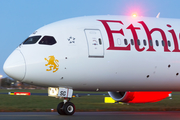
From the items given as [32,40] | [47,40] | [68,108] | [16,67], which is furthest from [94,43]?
[16,67]

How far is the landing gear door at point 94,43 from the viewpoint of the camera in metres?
17.2

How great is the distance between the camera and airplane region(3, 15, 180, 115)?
1661 centimetres

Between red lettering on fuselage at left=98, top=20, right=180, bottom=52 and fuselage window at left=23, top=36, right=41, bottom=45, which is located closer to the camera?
fuselage window at left=23, top=36, right=41, bottom=45

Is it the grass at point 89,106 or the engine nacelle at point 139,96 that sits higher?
the engine nacelle at point 139,96

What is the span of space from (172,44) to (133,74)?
294 centimetres

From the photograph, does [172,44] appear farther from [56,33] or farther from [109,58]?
[56,33]

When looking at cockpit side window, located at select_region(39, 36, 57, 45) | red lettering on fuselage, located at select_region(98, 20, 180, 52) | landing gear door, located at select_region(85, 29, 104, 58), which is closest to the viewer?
cockpit side window, located at select_region(39, 36, 57, 45)

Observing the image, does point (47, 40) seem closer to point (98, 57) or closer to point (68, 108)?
point (98, 57)

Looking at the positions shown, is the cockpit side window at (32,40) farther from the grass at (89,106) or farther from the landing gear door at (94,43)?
the grass at (89,106)

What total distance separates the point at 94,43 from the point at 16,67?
3998 mm

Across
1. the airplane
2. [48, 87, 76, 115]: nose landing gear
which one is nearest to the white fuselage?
the airplane

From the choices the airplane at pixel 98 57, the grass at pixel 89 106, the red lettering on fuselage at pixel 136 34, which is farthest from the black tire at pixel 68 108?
the grass at pixel 89 106

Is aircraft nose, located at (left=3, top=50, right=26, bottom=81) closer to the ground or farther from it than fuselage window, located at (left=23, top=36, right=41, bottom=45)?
closer to the ground

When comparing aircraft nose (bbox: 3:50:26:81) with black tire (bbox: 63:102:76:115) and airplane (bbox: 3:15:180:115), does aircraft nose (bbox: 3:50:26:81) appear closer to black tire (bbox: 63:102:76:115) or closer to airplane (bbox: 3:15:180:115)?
airplane (bbox: 3:15:180:115)
